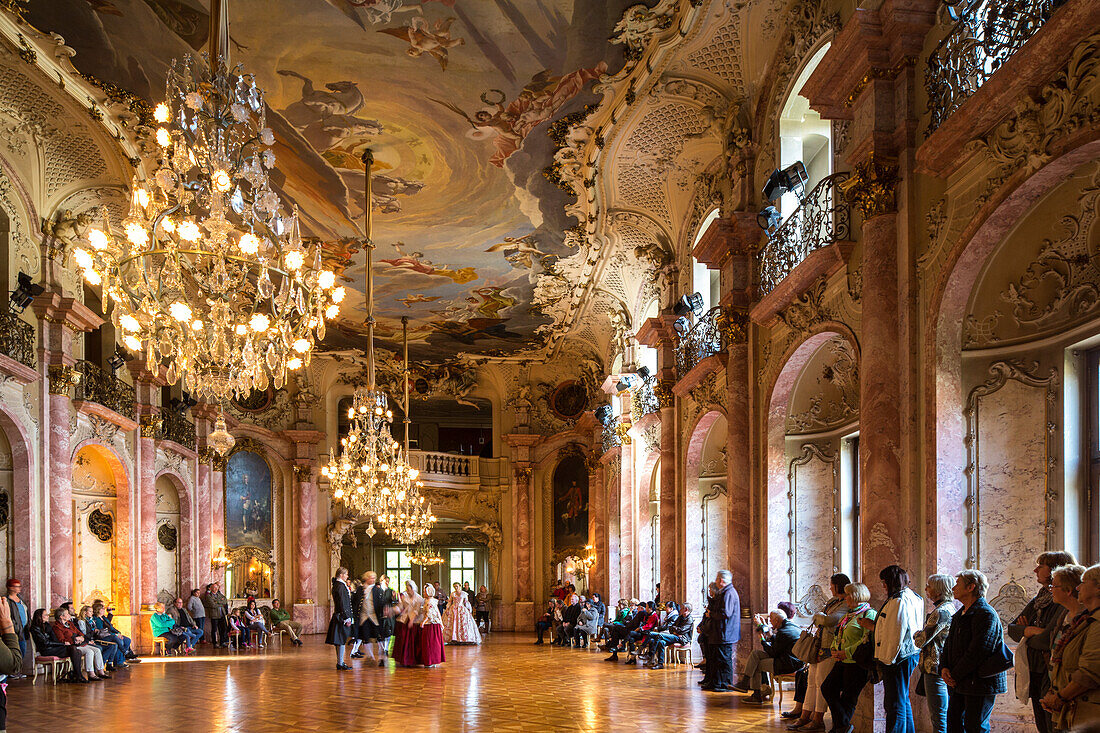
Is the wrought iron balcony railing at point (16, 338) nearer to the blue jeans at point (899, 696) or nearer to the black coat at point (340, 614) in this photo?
the black coat at point (340, 614)

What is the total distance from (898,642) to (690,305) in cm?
860

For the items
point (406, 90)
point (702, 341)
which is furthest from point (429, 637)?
point (406, 90)

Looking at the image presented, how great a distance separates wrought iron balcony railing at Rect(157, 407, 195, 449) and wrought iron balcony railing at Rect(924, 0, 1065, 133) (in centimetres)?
1753

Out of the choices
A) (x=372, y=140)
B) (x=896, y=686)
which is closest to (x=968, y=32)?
(x=896, y=686)

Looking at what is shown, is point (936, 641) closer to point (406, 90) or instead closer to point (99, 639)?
point (406, 90)

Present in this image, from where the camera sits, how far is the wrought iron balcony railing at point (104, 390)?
55.2ft

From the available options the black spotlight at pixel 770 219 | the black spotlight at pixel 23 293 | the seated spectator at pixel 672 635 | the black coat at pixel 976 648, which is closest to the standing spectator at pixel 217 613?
the black spotlight at pixel 23 293

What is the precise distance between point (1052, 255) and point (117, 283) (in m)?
6.91

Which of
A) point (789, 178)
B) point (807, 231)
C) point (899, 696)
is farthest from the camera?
point (789, 178)

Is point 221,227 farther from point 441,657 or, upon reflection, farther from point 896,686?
point 441,657

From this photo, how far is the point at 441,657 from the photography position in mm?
15414

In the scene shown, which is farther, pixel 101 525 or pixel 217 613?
pixel 217 613

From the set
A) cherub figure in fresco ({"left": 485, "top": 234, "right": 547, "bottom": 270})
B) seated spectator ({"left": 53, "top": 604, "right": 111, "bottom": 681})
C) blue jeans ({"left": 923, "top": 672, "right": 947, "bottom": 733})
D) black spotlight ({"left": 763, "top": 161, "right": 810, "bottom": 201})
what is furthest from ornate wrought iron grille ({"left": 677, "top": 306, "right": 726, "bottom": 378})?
seated spectator ({"left": 53, "top": 604, "right": 111, "bottom": 681})

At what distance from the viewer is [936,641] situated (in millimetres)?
6832
